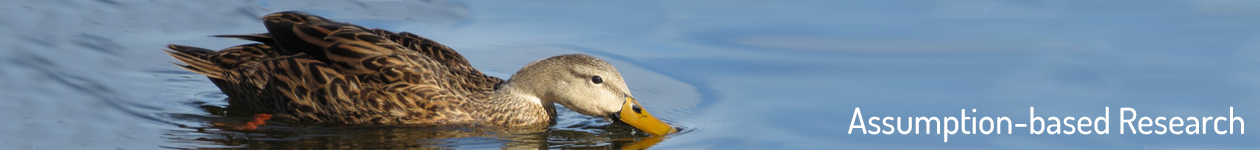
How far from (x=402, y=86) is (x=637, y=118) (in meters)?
1.33

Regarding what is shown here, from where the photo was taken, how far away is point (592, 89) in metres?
8.62

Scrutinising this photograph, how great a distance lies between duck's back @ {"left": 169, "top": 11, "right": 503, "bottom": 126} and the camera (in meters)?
8.74

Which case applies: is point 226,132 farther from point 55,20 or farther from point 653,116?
point 55,20

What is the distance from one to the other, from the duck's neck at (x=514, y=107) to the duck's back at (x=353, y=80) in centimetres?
10

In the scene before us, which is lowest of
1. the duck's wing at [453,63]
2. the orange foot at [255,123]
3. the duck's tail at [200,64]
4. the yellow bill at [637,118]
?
the orange foot at [255,123]

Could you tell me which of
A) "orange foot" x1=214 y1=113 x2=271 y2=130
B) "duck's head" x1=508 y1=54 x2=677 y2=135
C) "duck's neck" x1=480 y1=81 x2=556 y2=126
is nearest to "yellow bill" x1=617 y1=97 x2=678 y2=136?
"duck's head" x1=508 y1=54 x2=677 y2=135

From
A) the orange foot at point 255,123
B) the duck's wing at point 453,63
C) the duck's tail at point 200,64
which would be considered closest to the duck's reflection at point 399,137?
the orange foot at point 255,123

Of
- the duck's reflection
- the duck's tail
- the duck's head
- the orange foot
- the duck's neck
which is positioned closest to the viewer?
the duck's reflection

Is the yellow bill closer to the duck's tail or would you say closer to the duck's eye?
the duck's eye

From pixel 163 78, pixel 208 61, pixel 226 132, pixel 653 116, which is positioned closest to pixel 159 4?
pixel 163 78

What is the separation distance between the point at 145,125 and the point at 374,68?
131 centimetres

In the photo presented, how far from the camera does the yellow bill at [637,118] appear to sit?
28.2ft

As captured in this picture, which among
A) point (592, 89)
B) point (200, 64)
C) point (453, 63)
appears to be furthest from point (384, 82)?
point (200, 64)

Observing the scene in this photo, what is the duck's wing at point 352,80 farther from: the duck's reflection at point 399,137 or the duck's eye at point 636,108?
the duck's eye at point 636,108
